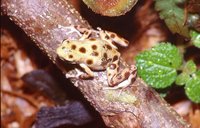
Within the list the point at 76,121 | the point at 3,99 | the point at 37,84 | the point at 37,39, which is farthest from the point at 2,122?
the point at 37,39

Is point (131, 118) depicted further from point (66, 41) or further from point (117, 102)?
point (66, 41)

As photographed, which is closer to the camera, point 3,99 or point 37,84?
point 37,84

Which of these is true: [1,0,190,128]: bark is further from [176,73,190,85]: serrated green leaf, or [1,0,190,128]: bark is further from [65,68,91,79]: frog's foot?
[176,73,190,85]: serrated green leaf

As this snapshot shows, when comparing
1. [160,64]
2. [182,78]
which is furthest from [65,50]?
[182,78]

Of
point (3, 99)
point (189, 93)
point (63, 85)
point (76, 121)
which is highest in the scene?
point (3, 99)

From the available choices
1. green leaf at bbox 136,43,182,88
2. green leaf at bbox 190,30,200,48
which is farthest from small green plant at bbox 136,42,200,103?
green leaf at bbox 190,30,200,48

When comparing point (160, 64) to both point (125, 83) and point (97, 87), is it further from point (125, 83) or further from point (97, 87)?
point (97, 87)
